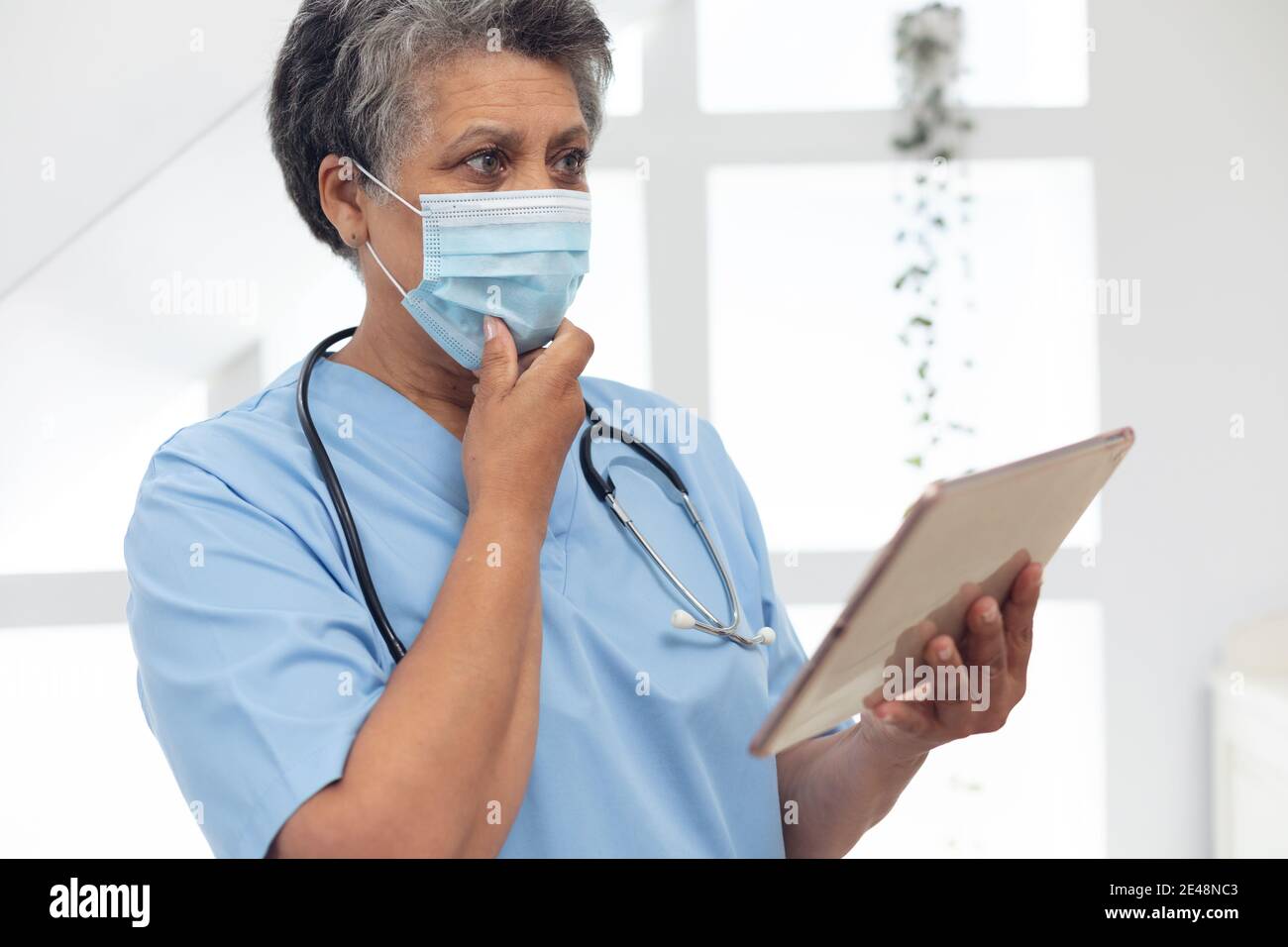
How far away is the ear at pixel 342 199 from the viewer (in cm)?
110

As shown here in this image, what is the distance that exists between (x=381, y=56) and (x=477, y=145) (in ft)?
0.37

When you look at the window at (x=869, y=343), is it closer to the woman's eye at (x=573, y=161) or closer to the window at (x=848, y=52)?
the window at (x=848, y=52)

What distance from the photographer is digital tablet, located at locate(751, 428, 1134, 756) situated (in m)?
0.71

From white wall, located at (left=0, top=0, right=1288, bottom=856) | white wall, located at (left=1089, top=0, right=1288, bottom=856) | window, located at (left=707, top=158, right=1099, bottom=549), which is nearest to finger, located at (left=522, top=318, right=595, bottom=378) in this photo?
white wall, located at (left=0, top=0, right=1288, bottom=856)

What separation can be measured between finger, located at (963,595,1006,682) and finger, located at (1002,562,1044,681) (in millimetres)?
16

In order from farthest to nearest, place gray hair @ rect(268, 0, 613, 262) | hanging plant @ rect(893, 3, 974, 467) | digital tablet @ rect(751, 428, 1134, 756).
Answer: hanging plant @ rect(893, 3, 974, 467) < gray hair @ rect(268, 0, 613, 262) < digital tablet @ rect(751, 428, 1134, 756)

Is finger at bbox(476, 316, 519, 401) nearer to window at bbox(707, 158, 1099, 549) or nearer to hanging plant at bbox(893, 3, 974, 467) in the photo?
window at bbox(707, 158, 1099, 549)

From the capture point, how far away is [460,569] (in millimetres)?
858

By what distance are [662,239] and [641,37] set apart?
1.40ft

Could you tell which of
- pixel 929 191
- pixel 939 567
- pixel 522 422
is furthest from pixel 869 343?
pixel 939 567

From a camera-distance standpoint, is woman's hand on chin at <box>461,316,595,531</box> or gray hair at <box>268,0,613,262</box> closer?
woman's hand on chin at <box>461,316,595,531</box>

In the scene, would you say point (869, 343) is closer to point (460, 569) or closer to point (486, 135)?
point (486, 135)

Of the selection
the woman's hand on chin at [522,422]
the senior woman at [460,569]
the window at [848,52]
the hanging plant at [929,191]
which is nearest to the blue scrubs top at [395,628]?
the senior woman at [460,569]

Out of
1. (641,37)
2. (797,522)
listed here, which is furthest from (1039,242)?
(641,37)
